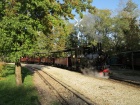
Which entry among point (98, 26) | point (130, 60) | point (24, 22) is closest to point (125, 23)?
point (98, 26)

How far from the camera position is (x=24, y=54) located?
15727 mm

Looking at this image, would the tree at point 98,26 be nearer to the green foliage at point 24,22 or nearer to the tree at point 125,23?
the tree at point 125,23

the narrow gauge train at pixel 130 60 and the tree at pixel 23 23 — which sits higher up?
the tree at pixel 23 23

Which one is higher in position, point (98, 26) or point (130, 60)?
point (98, 26)

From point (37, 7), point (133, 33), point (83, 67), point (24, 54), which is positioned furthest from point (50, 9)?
point (133, 33)

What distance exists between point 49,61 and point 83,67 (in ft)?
85.6

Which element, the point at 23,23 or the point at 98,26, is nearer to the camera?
the point at 23,23

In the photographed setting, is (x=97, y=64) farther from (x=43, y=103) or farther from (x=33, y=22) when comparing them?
(x=43, y=103)

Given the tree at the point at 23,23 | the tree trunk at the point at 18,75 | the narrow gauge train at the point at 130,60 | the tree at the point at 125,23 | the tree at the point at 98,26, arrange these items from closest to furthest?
the tree at the point at 23,23, the tree trunk at the point at 18,75, the narrow gauge train at the point at 130,60, the tree at the point at 125,23, the tree at the point at 98,26

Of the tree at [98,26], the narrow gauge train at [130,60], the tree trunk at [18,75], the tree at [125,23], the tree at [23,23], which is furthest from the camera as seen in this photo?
the tree at [98,26]

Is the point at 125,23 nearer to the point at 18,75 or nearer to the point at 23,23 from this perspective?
the point at 18,75

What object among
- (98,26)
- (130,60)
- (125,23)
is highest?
(98,26)

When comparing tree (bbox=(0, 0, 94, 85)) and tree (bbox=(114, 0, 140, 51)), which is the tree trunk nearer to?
tree (bbox=(0, 0, 94, 85))

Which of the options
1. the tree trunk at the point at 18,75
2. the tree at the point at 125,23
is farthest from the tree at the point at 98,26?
the tree trunk at the point at 18,75
